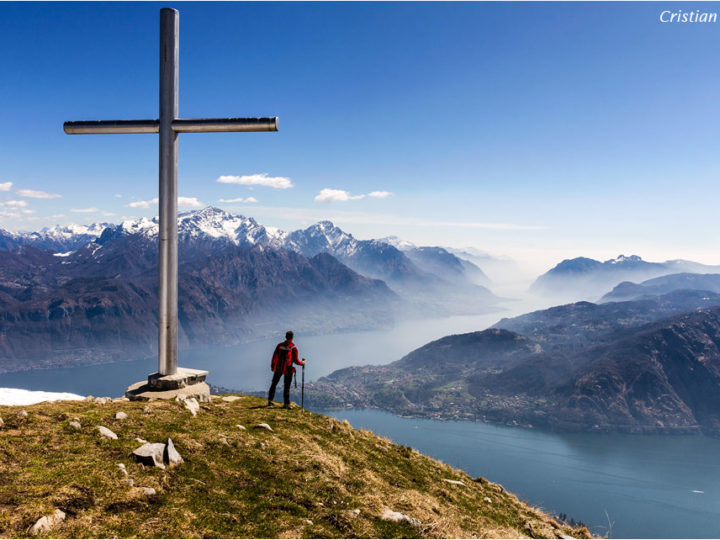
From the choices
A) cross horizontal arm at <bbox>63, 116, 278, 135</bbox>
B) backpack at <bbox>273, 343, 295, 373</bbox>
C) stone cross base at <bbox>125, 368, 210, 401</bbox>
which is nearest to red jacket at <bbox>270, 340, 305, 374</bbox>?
backpack at <bbox>273, 343, 295, 373</bbox>

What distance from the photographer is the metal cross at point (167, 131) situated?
1571 centimetres

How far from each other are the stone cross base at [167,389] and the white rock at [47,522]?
8808 mm

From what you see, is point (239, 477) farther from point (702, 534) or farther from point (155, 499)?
point (702, 534)

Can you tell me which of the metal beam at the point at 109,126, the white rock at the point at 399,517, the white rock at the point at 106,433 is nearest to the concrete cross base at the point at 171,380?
the white rock at the point at 106,433

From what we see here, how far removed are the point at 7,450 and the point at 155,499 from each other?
12.5ft

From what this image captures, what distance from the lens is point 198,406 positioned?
14641 mm

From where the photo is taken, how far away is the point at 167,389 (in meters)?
16.0

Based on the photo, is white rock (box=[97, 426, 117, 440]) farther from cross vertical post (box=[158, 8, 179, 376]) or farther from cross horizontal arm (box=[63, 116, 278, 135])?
cross horizontal arm (box=[63, 116, 278, 135])

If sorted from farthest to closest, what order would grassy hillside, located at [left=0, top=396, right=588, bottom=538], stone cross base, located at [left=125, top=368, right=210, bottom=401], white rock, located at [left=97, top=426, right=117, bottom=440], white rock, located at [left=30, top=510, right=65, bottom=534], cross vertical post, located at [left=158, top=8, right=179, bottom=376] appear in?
cross vertical post, located at [left=158, top=8, right=179, bottom=376] < stone cross base, located at [left=125, top=368, right=210, bottom=401] < white rock, located at [left=97, top=426, right=117, bottom=440] < grassy hillside, located at [left=0, top=396, right=588, bottom=538] < white rock, located at [left=30, top=510, right=65, bottom=534]

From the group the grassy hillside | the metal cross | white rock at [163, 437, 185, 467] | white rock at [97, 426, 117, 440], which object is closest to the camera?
the grassy hillside

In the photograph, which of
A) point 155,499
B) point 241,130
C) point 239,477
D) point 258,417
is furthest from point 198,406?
point 241,130

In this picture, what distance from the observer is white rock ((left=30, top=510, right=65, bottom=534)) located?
6.31 metres

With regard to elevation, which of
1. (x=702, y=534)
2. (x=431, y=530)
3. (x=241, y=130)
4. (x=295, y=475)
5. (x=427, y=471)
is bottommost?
(x=702, y=534)

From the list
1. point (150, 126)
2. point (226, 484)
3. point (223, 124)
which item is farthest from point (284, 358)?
point (150, 126)
